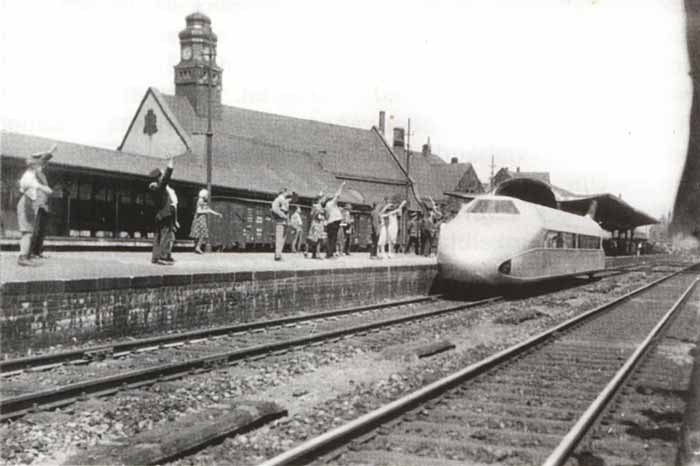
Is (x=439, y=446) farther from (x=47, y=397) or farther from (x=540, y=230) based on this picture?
(x=540, y=230)

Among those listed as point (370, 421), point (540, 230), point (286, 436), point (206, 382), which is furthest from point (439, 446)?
point (540, 230)

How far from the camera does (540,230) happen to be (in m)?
18.2

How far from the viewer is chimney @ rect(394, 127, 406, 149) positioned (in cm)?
8238

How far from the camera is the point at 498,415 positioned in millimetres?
6367

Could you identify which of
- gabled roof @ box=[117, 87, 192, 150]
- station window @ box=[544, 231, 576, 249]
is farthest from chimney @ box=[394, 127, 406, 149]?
station window @ box=[544, 231, 576, 249]

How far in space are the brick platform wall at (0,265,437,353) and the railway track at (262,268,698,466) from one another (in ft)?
16.5

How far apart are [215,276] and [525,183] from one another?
17868 millimetres

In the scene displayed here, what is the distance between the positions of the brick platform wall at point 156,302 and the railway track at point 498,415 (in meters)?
5.02

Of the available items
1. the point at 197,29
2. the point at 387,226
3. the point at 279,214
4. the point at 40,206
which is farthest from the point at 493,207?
the point at 197,29

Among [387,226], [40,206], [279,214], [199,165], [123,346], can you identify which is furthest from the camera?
[199,165]

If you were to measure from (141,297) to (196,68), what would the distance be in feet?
147

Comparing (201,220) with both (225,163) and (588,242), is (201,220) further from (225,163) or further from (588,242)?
(225,163)

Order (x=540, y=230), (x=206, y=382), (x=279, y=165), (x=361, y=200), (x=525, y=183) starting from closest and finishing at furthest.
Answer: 1. (x=206, y=382)
2. (x=540, y=230)
3. (x=525, y=183)
4. (x=279, y=165)
5. (x=361, y=200)

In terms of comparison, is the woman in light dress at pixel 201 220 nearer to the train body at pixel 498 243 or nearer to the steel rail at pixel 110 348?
the train body at pixel 498 243
